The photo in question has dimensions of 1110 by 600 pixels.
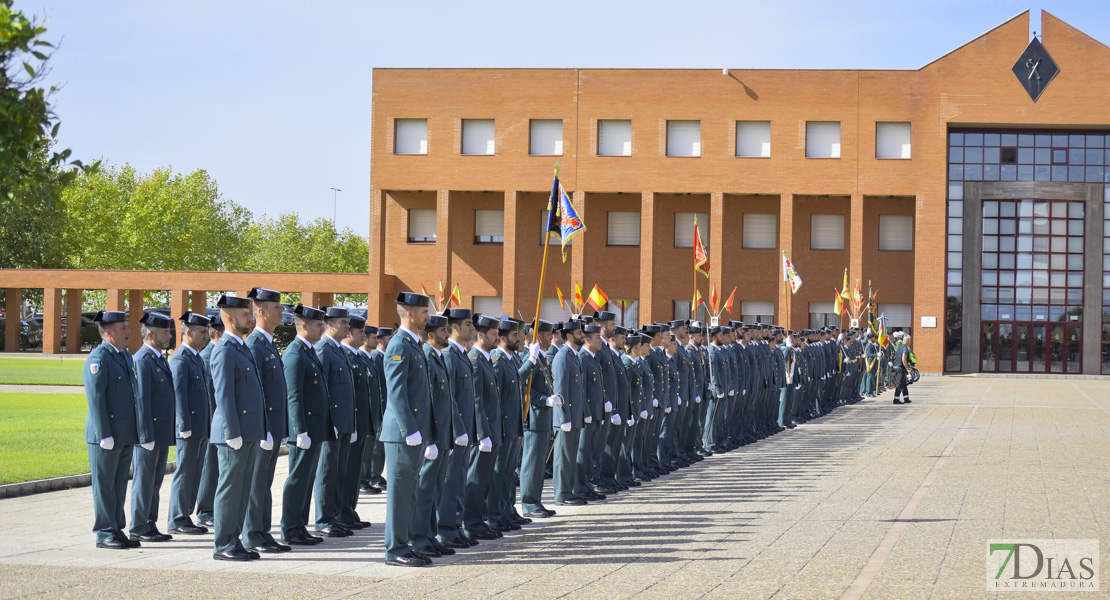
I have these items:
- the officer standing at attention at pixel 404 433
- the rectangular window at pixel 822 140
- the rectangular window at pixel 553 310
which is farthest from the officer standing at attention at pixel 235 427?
the rectangular window at pixel 553 310

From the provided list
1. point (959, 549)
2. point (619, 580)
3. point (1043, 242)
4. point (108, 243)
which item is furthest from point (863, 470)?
point (108, 243)

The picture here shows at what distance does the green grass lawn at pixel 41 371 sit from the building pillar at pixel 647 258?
2251cm

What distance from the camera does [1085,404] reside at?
102 ft

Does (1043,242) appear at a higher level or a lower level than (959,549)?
higher

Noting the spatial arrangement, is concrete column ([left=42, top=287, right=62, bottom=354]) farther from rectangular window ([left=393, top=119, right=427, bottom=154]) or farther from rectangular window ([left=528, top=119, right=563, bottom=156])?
rectangular window ([left=528, top=119, right=563, bottom=156])

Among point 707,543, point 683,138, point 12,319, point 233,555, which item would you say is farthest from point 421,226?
point 233,555

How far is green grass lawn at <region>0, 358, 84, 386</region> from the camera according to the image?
32.0 metres

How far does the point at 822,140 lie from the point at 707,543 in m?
42.5

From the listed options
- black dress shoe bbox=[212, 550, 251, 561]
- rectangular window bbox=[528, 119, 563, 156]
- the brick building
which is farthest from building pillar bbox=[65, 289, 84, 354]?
black dress shoe bbox=[212, 550, 251, 561]

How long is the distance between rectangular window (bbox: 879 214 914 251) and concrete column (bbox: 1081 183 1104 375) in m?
7.37

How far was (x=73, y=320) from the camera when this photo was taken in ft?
187

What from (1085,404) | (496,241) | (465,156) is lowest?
(1085,404)

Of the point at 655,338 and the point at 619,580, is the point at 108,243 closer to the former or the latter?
the point at 655,338

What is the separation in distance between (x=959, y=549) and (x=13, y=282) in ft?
178
